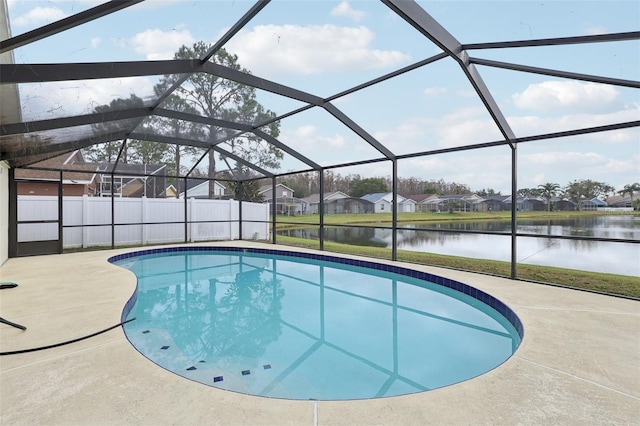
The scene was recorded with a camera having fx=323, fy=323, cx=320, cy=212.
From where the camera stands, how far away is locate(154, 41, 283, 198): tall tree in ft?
15.2

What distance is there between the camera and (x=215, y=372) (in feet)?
9.41

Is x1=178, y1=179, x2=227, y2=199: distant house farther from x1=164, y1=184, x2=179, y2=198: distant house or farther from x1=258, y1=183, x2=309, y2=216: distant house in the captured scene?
x1=258, y1=183, x2=309, y2=216: distant house

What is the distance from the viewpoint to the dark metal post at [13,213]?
7.59 meters

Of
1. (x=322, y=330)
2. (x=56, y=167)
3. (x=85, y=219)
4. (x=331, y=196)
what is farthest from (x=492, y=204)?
(x=85, y=219)

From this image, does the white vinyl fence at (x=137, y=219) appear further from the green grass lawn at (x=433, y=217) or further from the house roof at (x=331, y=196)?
the house roof at (x=331, y=196)

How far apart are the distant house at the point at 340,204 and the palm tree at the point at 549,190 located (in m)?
4.77

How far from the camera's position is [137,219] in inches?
408

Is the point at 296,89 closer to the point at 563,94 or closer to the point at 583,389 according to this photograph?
the point at 563,94

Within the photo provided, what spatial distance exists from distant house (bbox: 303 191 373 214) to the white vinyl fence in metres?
2.27

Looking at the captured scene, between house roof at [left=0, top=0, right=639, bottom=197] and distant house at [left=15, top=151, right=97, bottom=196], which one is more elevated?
house roof at [left=0, top=0, right=639, bottom=197]

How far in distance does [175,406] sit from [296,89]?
4.90m

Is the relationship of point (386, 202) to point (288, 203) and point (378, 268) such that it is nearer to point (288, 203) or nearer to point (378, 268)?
point (378, 268)

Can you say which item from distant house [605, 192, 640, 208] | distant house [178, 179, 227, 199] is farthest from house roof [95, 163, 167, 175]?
distant house [605, 192, 640, 208]

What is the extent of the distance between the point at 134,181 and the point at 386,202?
26.3 feet
